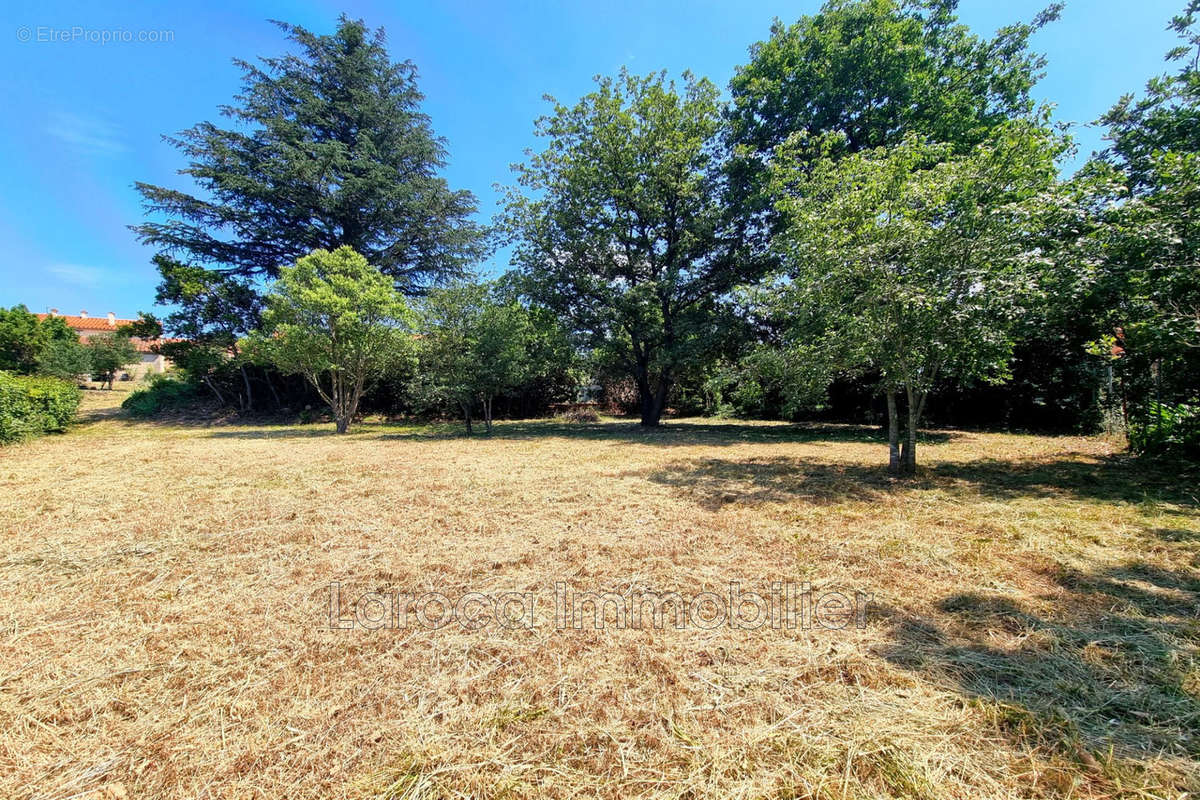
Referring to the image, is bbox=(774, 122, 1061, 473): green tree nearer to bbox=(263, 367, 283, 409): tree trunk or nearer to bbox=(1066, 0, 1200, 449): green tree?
bbox=(1066, 0, 1200, 449): green tree

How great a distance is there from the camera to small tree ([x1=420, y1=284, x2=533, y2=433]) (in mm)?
11242

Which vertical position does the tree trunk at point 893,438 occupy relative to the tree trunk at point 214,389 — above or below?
below

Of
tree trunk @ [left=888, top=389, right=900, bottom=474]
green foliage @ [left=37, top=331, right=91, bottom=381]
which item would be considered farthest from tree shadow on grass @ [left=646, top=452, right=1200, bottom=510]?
green foliage @ [left=37, top=331, right=91, bottom=381]

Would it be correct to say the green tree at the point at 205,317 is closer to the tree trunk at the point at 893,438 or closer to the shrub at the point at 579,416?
the shrub at the point at 579,416

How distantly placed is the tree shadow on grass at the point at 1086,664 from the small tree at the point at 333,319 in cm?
1286

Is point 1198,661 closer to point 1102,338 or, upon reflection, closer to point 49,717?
point 49,717

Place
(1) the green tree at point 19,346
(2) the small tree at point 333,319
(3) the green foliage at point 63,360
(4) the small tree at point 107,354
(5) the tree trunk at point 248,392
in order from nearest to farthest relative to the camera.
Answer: (2) the small tree at point 333,319 < (5) the tree trunk at point 248,392 < (3) the green foliage at point 63,360 < (1) the green tree at point 19,346 < (4) the small tree at point 107,354

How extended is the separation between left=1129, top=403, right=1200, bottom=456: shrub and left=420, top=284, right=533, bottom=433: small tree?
39.8 ft

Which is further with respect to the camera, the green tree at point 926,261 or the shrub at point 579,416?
the shrub at point 579,416

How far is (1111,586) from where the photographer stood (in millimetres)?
2607

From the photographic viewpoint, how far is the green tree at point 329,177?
690 inches

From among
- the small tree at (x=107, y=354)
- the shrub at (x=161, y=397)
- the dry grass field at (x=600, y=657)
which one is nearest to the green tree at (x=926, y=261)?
the dry grass field at (x=600, y=657)

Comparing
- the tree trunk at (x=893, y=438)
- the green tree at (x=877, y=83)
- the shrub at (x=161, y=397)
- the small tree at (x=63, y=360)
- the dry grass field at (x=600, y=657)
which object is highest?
the green tree at (x=877, y=83)

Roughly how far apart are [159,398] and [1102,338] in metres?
29.7
